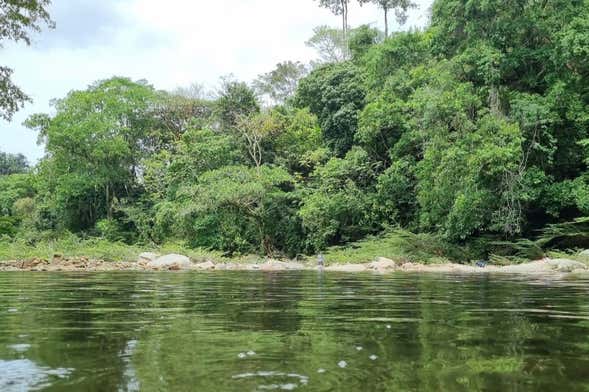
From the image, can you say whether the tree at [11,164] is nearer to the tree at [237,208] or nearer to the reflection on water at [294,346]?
the tree at [237,208]

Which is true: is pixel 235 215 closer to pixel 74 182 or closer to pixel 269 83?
pixel 74 182

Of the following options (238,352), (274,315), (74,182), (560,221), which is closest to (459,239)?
(560,221)

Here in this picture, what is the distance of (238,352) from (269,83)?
129ft

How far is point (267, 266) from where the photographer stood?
2038 cm

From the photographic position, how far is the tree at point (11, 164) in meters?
59.0

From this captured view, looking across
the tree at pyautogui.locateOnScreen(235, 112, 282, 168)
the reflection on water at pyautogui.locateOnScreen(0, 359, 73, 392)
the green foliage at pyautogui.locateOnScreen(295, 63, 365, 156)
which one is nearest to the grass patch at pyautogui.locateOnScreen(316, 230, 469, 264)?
the green foliage at pyautogui.locateOnScreen(295, 63, 365, 156)

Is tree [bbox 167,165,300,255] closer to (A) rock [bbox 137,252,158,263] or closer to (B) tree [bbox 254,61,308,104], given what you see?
(A) rock [bbox 137,252,158,263]

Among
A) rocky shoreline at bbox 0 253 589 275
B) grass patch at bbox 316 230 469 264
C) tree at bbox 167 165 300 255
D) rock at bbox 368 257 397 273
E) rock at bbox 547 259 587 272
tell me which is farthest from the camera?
tree at bbox 167 165 300 255

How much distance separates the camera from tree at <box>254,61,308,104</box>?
40.8 meters

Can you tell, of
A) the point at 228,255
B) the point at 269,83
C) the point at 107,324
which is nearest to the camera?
the point at 107,324

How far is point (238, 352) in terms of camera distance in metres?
3.24

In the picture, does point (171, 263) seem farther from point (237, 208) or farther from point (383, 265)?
point (383, 265)

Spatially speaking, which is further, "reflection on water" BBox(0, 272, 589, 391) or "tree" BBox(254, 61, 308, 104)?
"tree" BBox(254, 61, 308, 104)

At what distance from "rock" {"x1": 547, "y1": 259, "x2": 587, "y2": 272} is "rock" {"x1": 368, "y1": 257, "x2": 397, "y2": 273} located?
4.61 m
